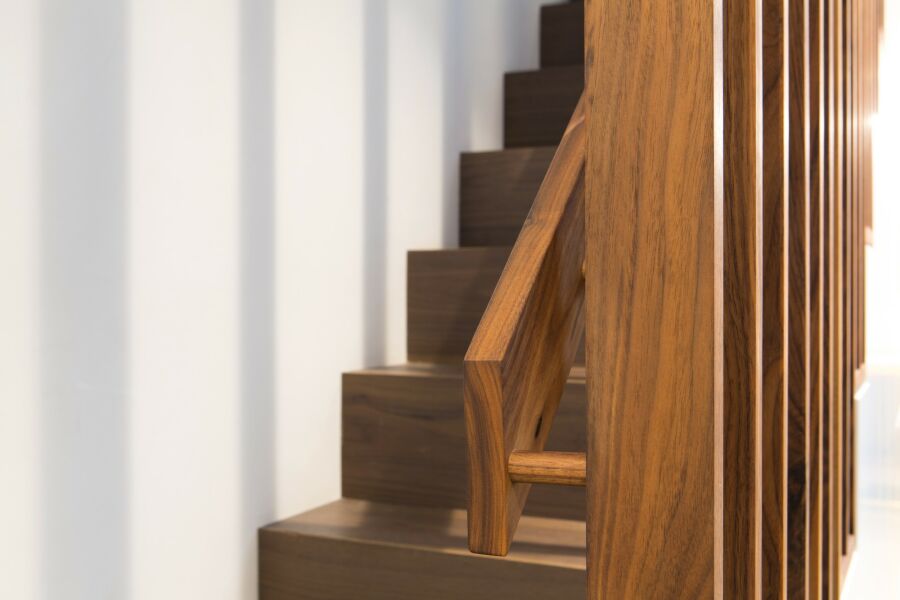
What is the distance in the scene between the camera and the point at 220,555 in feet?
4.29

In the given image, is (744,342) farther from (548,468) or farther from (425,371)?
(425,371)

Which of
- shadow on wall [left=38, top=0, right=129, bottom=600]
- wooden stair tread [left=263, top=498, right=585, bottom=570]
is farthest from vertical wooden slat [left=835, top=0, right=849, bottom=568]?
shadow on wall [left=38, top=0, right=129, bottom=600]

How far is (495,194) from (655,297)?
1543 millimetres

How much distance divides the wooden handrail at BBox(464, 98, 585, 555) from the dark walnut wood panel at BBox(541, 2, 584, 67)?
1769 millimetres

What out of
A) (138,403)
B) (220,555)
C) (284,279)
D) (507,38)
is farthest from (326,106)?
(507,38)

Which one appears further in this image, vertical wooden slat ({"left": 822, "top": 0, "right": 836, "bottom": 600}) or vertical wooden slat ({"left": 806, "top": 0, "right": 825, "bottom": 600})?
vertical wooden slat ({"left": 822, "top": 0, "right": 836, "bottom": 600})

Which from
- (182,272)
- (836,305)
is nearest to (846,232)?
(836,305)

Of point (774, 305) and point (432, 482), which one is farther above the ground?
point (774, 305)

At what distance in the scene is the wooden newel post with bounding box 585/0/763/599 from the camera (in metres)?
0.51

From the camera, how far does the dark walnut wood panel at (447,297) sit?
171cm

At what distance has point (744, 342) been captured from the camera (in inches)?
27.4

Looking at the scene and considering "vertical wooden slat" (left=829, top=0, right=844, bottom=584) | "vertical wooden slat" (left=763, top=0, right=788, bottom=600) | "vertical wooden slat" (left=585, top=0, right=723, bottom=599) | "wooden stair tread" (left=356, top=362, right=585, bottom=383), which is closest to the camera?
"vertical wooden slat" (left=585, top=0, right=723, bottom=599)

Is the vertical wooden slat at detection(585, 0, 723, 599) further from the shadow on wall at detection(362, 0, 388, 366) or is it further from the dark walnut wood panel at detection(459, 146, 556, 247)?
the dark walnut wood panel at detection(459, 146, 556, 247)

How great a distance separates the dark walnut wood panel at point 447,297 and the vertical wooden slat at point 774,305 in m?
0.78
